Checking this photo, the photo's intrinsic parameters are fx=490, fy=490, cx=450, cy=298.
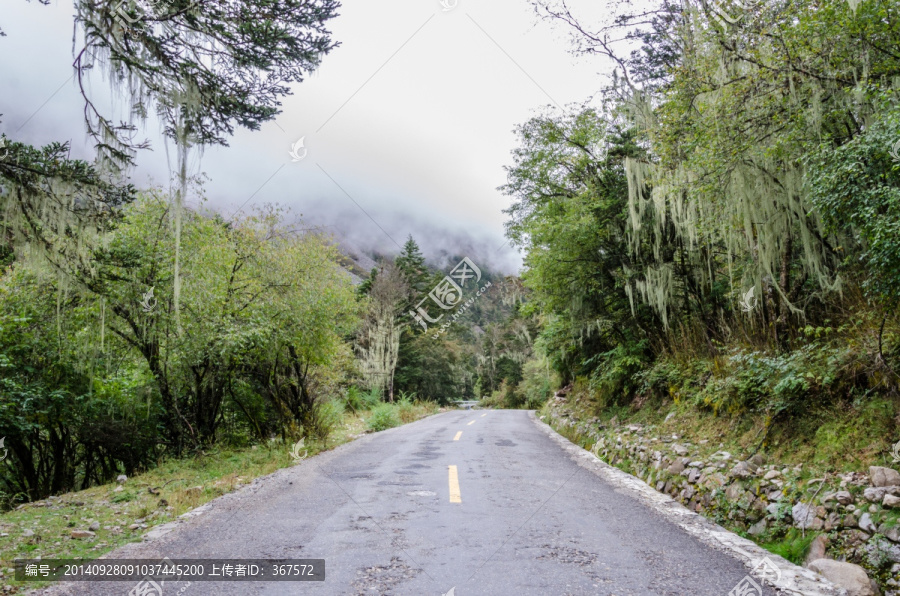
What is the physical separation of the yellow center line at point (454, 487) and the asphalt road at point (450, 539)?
0.05 meters

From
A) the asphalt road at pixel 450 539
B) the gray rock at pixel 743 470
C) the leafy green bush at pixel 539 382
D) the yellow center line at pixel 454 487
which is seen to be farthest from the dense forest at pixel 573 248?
the leafy green bush at pixel 539 382

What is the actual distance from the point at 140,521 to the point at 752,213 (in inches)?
322

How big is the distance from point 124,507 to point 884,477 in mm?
7780

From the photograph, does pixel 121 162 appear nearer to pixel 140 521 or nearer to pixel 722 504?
pixel 140 521

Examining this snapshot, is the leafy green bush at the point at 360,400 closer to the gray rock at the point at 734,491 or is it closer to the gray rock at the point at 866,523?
the gray rock at the point at 734,491

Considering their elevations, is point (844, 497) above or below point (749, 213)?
below

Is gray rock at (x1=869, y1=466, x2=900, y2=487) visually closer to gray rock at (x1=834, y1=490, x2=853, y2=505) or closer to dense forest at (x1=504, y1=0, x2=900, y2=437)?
gray rock at (x1=834, y1=490, x2=853, y2=505)

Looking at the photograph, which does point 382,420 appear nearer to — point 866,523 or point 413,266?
point 866,523

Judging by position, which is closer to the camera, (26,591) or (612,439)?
(26,591)

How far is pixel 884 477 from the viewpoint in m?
3.79

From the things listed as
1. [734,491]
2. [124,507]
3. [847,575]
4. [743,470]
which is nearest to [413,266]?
[124,507]

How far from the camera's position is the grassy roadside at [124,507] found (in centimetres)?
424

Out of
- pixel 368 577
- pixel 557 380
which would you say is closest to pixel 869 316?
pixel 368 577

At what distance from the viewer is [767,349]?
6836 mm
